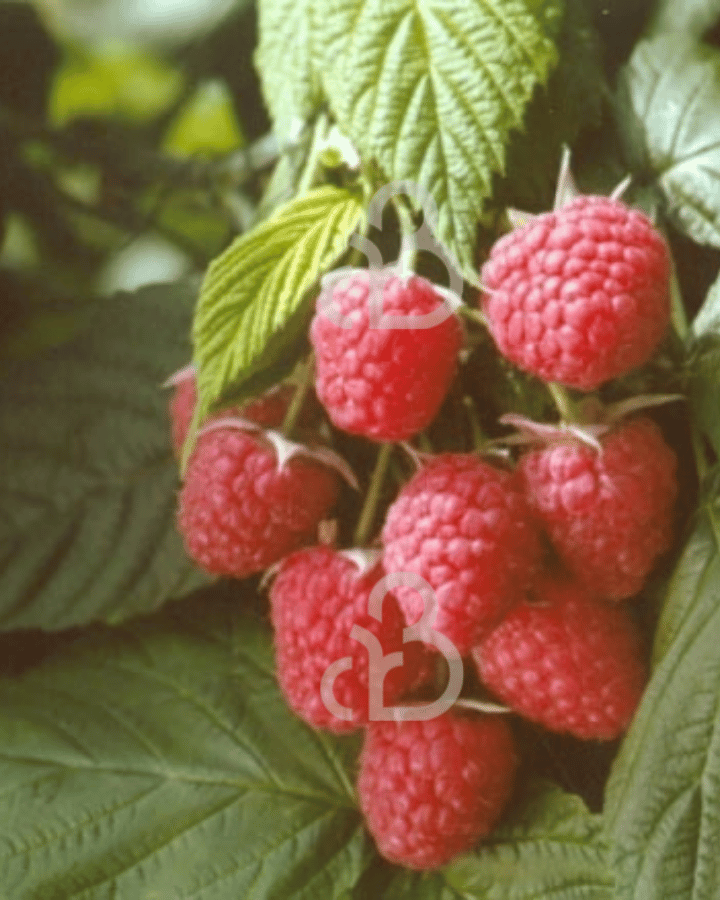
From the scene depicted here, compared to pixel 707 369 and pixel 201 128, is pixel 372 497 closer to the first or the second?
pixel 707 369

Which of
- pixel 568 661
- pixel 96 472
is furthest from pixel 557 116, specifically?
pixel 96 472

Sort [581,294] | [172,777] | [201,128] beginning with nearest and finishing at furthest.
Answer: [581,294] → [172,777] → [201,128]

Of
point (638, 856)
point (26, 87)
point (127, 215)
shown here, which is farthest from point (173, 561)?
point (26, 87)

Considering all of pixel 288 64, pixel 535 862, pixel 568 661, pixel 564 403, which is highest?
pixel 288 64

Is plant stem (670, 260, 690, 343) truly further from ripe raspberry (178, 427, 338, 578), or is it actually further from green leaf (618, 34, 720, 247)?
ripe raspberry (178, 427, 338, 578)

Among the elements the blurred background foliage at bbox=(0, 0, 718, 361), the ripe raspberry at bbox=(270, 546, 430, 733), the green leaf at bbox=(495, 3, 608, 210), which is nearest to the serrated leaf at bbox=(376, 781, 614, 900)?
the ripe raspberry at bbox=(270, 546, 430, 733)

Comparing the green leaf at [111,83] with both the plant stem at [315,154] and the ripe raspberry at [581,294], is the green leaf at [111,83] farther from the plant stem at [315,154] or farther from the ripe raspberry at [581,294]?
the ripe raspberry at [581,294]

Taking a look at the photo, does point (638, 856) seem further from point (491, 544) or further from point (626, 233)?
point (626, 233)
